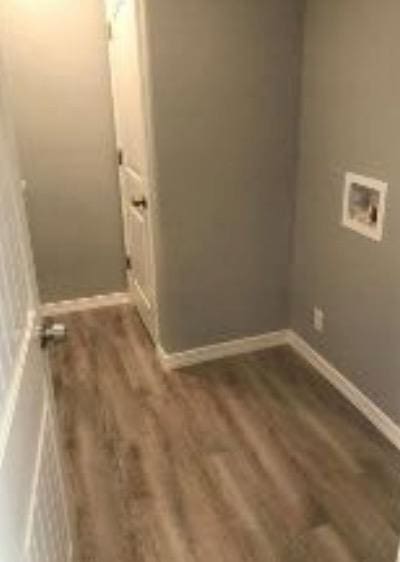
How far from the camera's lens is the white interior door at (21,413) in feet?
2.96

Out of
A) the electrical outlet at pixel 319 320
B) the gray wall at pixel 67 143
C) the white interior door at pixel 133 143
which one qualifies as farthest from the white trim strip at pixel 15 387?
the gray wall at pixel 67 143

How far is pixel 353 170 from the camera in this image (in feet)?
7.84

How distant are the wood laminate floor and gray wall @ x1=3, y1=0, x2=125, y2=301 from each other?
76cm

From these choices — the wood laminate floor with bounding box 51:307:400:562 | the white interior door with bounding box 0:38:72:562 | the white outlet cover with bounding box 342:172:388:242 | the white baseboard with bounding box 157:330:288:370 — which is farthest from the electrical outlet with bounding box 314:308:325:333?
the white interior door with bounding box 0:38:72:562

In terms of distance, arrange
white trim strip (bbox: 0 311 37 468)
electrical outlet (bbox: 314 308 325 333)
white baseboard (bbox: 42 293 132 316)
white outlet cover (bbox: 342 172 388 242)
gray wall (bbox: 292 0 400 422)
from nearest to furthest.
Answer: white trim strip (bbox: 0 311 37 468) → gray wall (bbox: 292 0 400 422) → white outlet cover (bbox: 342 172 388 242) → electrical outlet (bbox: 314 308 325 333) → white baseboard (bbox: 42 293 132 316)

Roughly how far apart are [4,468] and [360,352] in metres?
2.02

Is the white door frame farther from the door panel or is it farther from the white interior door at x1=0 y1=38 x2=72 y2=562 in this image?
the white interior door at x1=0 y1=38 x2=72 y2=562

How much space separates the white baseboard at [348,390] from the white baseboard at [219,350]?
0.11 metres

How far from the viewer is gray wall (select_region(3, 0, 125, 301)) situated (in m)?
3.15

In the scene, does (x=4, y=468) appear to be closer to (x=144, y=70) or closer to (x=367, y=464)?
(x=367, y=464)

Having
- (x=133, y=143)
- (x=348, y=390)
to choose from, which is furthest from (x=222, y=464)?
(x=133, y=143)

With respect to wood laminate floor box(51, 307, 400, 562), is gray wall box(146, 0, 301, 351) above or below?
above

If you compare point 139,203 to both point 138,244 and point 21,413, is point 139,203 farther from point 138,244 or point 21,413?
point 21,413

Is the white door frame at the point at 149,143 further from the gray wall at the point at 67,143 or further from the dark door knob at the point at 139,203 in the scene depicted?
the gray wall at the point at 67,143
